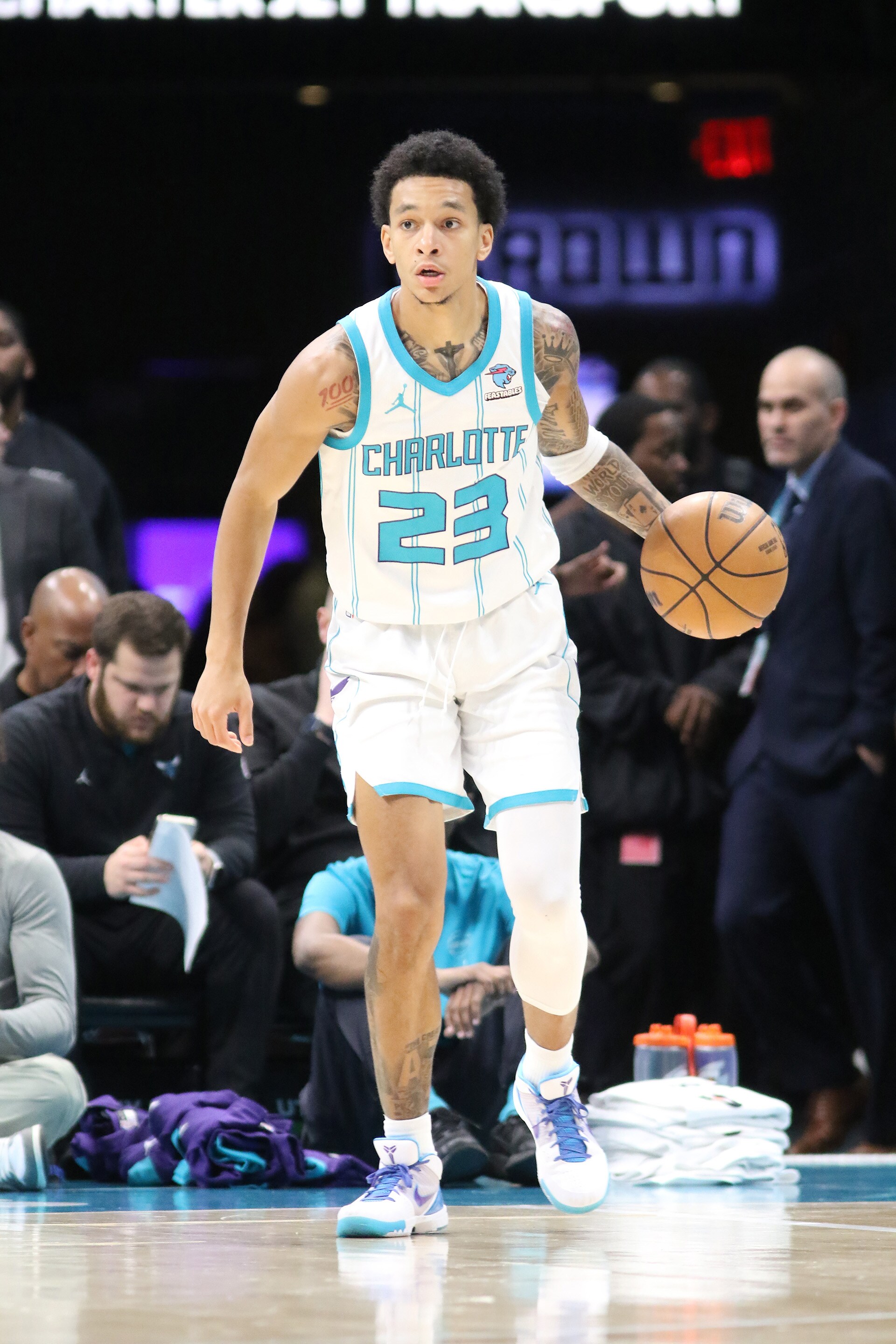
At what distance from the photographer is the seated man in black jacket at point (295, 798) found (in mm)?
5754

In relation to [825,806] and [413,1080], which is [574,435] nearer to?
[413,1080]

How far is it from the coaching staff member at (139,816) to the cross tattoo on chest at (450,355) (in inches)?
80.1

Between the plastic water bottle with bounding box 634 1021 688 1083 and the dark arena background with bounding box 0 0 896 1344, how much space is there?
0.92ft

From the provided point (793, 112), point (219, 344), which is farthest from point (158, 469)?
point (793, 112)

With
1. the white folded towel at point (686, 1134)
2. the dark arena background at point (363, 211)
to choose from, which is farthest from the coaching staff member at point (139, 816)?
the dark arena background at point (363, 211)

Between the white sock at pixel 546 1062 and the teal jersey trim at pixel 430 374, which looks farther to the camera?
the white sock at pixel 546 1062

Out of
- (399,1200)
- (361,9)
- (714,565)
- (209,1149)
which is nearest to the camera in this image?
(399,1200)

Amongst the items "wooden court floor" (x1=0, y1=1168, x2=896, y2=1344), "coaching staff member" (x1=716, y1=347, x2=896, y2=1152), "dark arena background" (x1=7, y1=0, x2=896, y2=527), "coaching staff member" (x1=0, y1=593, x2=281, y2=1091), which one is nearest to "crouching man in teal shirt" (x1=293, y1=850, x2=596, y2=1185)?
"coaching staff member" (x1=0, y1=593, x2=281, y2=1091)

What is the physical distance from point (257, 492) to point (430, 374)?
40 centimetres

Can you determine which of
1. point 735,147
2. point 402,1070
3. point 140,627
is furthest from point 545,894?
point 735,147

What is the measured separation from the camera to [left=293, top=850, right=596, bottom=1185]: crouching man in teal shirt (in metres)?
4.94

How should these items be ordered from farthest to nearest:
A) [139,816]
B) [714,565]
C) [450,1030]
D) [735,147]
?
[735,147] → [139,816] → [450,1030] → [714,565]

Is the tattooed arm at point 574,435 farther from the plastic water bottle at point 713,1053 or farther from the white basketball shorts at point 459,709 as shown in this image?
the plastic water bottle at point 713,1053

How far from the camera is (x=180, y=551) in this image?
8914mm
